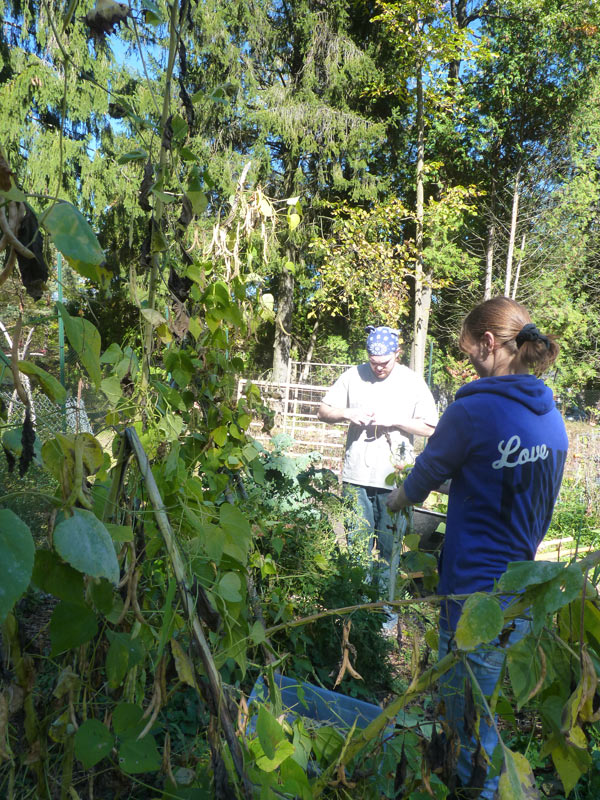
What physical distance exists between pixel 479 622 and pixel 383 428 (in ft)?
10.9

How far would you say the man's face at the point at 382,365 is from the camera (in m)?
3.93

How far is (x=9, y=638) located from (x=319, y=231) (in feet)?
54.0

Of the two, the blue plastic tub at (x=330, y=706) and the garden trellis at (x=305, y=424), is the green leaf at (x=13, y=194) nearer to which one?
the blue plastic tub at (x=330, y=706)

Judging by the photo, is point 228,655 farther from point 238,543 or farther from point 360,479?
point 360,479

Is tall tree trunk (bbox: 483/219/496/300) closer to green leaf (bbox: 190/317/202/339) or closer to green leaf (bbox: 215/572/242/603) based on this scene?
green leaf (bbox: 190/317/202/339)

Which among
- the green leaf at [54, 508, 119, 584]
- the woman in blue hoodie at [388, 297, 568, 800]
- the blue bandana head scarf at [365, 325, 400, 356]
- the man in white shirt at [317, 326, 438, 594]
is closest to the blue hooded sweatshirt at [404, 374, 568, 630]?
the woman in blue hoodie at [388, 297, 568, 800]

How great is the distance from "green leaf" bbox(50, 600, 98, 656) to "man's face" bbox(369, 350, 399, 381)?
3.38 meters

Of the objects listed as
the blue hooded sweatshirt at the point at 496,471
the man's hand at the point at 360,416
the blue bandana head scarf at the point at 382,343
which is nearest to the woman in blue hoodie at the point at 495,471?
the blue hooded sweatshirt at the point at 496,471

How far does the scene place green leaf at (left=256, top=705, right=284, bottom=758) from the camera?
0.72 meters

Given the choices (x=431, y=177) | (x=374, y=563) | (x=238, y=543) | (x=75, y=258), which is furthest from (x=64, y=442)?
(x=431, y=177)

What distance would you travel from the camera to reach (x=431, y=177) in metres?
17.8

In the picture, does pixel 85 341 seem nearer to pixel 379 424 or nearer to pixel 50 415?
pixel 50 415

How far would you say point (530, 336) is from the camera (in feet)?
6.15

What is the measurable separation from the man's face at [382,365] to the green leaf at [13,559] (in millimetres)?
3514
